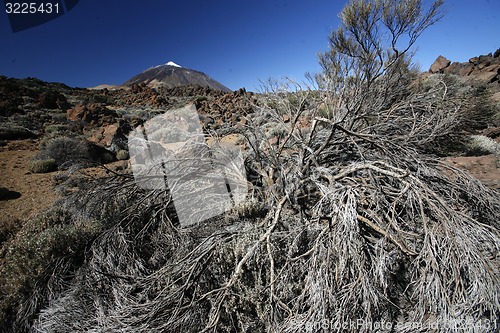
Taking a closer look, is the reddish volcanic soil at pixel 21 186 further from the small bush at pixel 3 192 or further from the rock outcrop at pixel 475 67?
the rock outcrop at pixel 475 67

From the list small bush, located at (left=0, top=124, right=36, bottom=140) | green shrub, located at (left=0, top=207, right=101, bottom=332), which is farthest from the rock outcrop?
small bush, located at (left=0, top=124, right=36, bottom=140)

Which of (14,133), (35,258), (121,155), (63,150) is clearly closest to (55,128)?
(14,133)

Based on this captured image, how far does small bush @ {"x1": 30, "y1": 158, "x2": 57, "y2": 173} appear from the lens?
6.81 metres

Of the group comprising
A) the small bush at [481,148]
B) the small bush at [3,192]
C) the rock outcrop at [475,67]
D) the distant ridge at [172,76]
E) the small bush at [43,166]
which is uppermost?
the distant ridge at [172,76]

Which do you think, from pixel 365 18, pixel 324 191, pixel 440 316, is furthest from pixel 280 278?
pixel 365 18

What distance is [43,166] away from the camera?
688 centimetres

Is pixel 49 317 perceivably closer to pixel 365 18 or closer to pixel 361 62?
pixel 361 62

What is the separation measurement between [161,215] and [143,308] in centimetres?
132

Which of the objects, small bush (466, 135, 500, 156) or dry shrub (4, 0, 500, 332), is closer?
dry shrub (4, 0, 500, 332)

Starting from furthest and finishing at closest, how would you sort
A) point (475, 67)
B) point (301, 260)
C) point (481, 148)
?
A: point (475, 67)
point (481, 148)
point (301, 260)

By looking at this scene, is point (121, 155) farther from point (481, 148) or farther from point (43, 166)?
point (481, 148)

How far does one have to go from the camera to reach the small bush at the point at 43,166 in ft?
22.3

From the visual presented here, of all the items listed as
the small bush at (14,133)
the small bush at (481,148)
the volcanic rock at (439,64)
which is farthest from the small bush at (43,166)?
the volcanic rock at (439,64)

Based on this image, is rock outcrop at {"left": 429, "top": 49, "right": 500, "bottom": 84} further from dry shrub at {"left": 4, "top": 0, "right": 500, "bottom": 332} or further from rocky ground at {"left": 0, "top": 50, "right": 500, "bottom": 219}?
dry shrub at {"left": 4, "top": 0, "right": 500, "bottom": 332}
